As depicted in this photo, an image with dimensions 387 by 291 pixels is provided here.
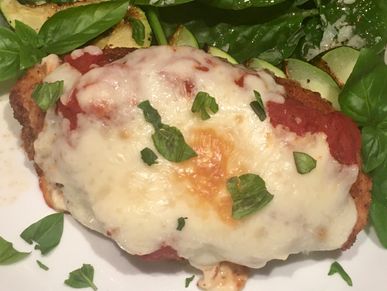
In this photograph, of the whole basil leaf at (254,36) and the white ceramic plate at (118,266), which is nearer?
the white ceramic plate at (118,266)

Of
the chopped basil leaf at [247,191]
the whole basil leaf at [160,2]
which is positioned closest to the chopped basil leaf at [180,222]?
the chopped basil leaf at [247,191]

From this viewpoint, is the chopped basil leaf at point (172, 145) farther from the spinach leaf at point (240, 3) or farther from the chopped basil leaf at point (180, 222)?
the spinach leaf at point (240, 3)

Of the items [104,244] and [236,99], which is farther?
[104,244]

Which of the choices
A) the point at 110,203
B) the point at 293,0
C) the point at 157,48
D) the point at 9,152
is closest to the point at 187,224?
the point at 110,203

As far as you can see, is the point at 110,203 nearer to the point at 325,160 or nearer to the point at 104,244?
the point at 104,244

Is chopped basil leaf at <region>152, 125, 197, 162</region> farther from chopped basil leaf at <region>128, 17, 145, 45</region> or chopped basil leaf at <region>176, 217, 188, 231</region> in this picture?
chopped basil leaf at <region>128, 17, 145, 45</region>

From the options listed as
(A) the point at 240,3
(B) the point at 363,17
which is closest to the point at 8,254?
(A) the point at 240,3
